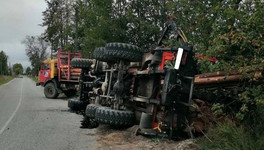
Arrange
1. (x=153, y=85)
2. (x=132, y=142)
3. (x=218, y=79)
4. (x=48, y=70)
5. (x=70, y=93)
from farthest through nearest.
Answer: (x=70, y=93) → (x=48, y=70) → (x=153, y=85) → (x=132, y=142) → (x=218, y=79)

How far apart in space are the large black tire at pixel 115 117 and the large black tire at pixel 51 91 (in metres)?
13.9

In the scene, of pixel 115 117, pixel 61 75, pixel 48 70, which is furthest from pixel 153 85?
pixel 48 70

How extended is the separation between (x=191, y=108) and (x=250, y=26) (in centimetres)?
243

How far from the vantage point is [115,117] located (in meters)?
7.49

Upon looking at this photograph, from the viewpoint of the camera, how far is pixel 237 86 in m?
6.05

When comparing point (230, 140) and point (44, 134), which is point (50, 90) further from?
point (230, 140)

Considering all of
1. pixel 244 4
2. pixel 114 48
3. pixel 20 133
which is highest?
pixel 244 4

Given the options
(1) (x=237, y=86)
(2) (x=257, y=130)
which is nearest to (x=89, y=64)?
(1) (x=237, y=86)

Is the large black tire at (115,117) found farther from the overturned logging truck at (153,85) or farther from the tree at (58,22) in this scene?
the tree at (58,22)

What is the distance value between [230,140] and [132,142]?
7.67 ft

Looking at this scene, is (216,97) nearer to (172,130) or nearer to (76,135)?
(172,130)

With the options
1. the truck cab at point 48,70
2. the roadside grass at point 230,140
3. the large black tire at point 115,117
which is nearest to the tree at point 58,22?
the truck cab at point 48,70

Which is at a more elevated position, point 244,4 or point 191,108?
point 244,4

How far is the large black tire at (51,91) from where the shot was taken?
2089 cm
